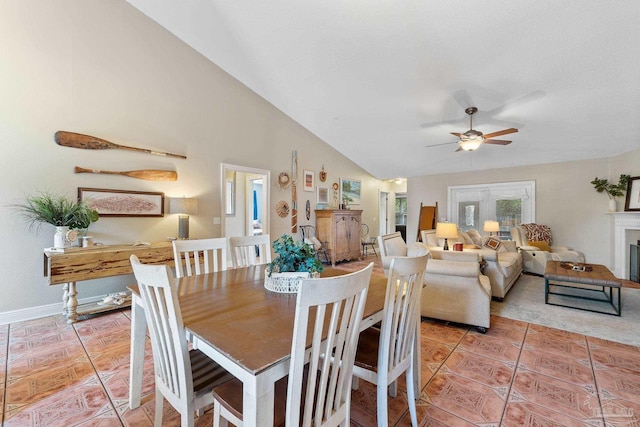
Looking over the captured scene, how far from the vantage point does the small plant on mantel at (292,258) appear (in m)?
1.65

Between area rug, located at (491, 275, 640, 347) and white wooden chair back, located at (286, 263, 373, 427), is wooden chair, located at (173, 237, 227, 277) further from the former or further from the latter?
area rug, located at (491, 275, 640, 347)

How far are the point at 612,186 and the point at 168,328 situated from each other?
24.5 ft

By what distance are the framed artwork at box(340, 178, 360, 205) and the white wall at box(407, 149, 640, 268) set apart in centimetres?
333

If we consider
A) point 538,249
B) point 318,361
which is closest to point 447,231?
point 538,249

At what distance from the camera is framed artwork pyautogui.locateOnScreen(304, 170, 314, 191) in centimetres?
A: 620

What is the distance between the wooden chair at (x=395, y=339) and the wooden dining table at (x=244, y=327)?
4.4 inches

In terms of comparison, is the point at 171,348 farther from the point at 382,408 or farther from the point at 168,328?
the point at 382,408

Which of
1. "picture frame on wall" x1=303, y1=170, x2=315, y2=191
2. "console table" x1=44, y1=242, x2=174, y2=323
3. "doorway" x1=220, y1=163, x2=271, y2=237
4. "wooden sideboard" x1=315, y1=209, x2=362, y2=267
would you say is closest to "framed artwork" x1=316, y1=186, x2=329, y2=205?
"picture frame on wall" x1=303, y1=170, x2=315, y2=191

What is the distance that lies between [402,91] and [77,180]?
4.60 m

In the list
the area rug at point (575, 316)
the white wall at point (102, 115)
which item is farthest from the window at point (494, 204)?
the white wall at point (102, 115)

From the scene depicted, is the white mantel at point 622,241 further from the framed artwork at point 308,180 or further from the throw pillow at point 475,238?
the framed artwork at point 308,180

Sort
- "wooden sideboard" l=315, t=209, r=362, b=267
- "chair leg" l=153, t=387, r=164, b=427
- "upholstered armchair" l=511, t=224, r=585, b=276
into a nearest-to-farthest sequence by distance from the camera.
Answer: "chair leg" l=153, t=387, r=164, b=427
"upholstered armchair" l=511, t=224, r=585, b=276
"wooden sideboard" l=315, t=209, r=362, b=267

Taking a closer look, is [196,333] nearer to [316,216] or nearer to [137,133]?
[137,133]

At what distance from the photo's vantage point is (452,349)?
97.9 inches
